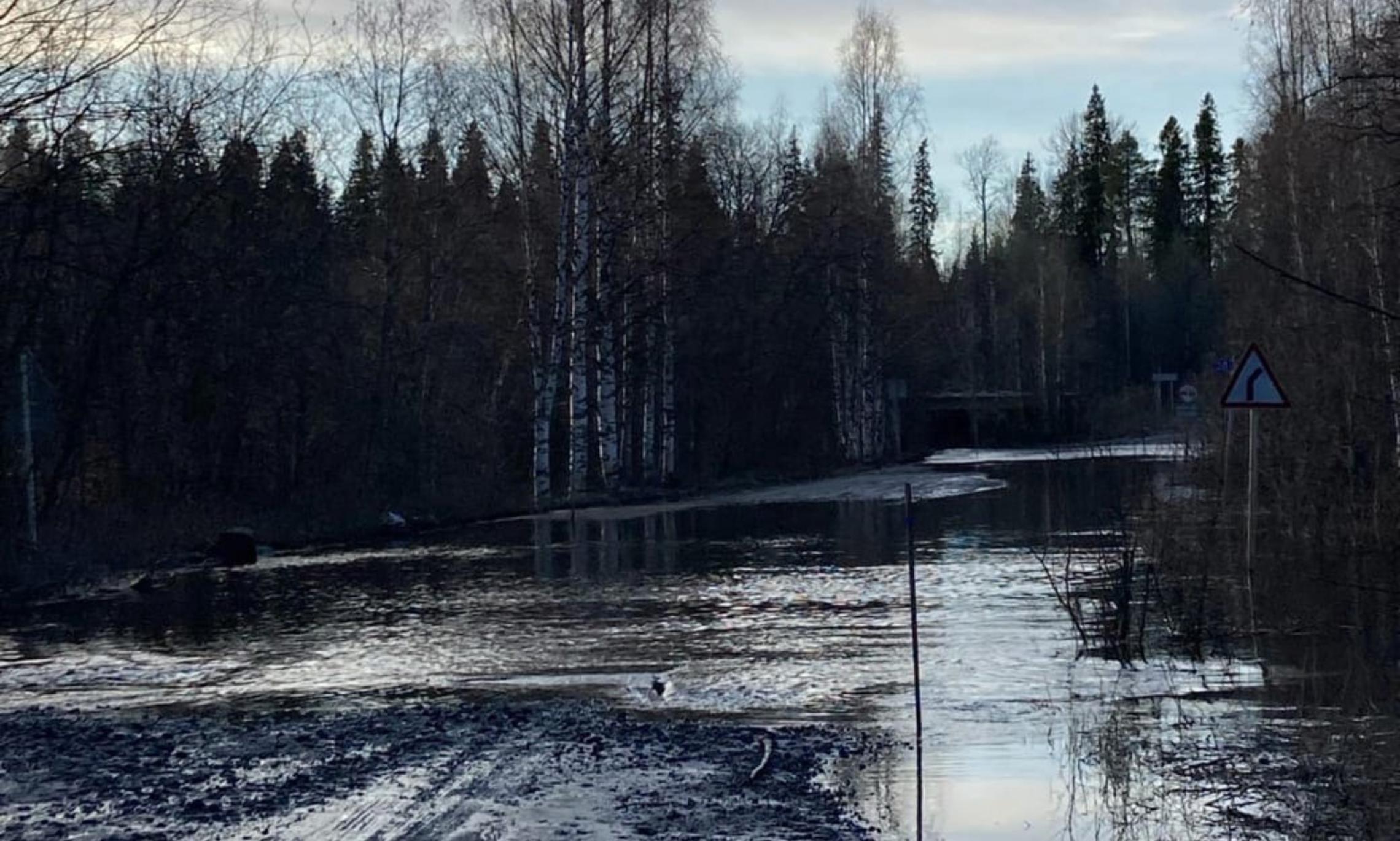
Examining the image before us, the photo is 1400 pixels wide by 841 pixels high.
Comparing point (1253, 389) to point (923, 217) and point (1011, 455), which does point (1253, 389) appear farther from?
point (923, 217)

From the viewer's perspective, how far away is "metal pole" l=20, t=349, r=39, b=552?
2539 centimetres

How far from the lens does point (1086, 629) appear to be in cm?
1597

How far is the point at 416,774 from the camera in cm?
1000

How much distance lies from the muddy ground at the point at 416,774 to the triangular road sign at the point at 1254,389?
9.63 meters

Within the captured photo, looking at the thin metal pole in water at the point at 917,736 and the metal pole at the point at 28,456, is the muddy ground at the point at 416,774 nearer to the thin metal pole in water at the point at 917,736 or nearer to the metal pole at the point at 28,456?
the thin metal pole in water at the point at 917,736

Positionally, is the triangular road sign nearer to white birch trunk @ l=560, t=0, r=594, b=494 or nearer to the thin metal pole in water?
the thin metal pole in water

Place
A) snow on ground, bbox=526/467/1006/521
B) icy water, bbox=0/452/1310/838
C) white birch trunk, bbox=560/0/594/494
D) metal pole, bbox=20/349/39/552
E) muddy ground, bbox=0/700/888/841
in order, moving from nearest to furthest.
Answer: muddy ground, bbox=0/700/888/841 → icy water, bbox=0/452/1310/838 → metal pole, bbox=20/349/39/552 → snow on ground, bbox=526/467/1006/521 → white birch trunk, bbox=560/0/594/494

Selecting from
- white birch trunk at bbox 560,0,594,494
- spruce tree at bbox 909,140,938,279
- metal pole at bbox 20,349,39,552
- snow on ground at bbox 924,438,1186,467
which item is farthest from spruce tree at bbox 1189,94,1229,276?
metal pole at bbox 20,349,39,552

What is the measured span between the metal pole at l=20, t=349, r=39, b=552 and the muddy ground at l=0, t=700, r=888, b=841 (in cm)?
1408

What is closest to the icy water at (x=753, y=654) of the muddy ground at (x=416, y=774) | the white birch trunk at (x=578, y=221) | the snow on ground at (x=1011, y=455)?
the muddy ground at (x=416, y=774)

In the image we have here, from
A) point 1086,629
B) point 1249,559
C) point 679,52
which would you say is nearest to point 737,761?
point 1086,629

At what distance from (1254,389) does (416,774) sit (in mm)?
12270

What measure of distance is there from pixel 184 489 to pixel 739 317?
27319 mm

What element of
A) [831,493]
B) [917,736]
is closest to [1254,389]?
[917,736]
